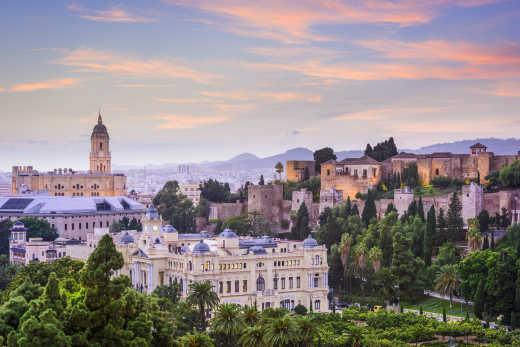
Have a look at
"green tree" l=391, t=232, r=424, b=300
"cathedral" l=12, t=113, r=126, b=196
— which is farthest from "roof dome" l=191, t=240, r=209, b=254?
"cathedral" l=12, t=113, r=126, b=196

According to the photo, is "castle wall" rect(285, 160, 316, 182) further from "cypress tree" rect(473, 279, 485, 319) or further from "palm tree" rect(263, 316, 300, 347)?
"palm tree" rect(263, 316, 300, 347)

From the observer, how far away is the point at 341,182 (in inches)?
3511

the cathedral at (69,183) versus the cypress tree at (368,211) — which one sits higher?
the cathedral at (69,183)

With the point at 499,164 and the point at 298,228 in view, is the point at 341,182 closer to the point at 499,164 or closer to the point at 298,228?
the point at 298,228

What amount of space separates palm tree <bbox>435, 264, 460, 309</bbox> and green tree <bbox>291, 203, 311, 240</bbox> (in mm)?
26058

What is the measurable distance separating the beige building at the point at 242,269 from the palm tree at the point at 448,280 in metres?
9.42

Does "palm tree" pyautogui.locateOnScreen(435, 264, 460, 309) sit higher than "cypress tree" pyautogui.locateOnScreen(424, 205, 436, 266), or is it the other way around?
"cypress tree" pyautogui.locateOnScreen(424, 205, 436, 266)

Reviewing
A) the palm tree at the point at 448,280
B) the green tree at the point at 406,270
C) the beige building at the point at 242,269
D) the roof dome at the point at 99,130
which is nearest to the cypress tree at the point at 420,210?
the green tree at the point at 406,270

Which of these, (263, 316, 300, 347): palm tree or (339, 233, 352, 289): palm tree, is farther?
(339, 233, 352, 289): palm tree

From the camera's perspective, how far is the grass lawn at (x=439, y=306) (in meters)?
57.1

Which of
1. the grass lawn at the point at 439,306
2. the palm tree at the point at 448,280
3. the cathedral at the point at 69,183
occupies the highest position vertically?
the cathedral at the point at 69,183

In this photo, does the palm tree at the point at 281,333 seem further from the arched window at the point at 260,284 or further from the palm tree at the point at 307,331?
the arched window at the point at 260,284

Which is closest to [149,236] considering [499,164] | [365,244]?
[365,244]

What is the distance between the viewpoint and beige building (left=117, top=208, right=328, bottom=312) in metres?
60.9
